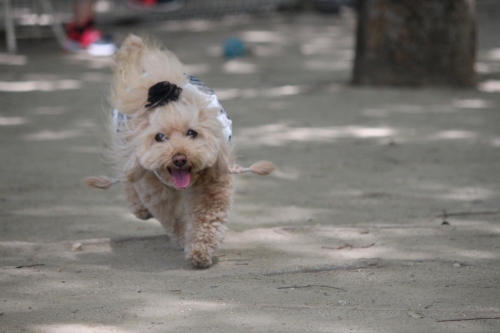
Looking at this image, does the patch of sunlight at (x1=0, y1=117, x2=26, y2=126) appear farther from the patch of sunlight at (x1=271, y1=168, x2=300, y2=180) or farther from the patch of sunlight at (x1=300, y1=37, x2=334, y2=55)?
the patch of sunlight at (x1=300, y1=37, x2=334, y2=55)

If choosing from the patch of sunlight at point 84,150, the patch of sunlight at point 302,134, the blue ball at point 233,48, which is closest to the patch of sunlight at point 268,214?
the patch of sunlight at point 302,134

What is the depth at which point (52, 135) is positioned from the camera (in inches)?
259

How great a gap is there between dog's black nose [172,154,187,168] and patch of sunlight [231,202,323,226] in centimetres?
114

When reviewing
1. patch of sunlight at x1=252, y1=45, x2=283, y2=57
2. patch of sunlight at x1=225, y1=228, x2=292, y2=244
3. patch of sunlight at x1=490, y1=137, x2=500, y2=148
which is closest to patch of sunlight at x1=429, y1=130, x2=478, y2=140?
patch of sunlight at x1=490, y1=137, x2=500, y2=148

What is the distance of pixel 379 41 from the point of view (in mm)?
7797

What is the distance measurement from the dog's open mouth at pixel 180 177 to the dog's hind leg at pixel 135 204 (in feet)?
2.52

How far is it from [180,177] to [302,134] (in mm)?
3274

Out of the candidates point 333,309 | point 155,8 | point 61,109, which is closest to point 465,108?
point 61,109

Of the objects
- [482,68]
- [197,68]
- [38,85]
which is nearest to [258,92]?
[197,68]

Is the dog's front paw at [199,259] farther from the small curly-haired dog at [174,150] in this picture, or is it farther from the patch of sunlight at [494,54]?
the patch of sunlight at [494,54]

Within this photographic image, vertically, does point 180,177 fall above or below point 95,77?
above

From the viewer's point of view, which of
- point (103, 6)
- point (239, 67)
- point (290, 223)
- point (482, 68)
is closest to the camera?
point (290, 223)

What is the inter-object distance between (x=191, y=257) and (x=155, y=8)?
9475 millimetres

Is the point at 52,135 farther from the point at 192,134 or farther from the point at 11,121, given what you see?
the point at 192,134
